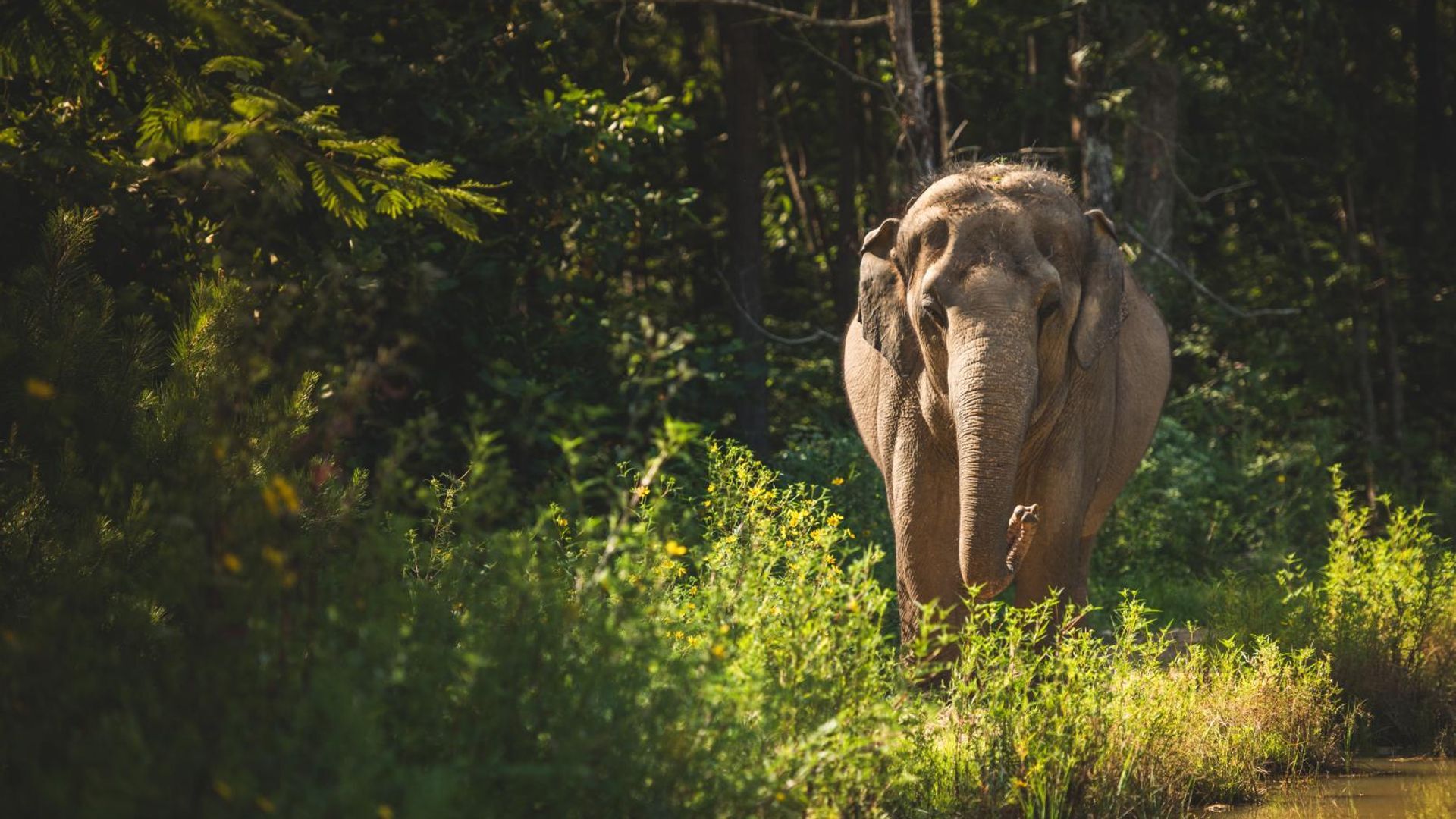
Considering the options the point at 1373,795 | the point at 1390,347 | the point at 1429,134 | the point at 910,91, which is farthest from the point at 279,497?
the point at 1429,134

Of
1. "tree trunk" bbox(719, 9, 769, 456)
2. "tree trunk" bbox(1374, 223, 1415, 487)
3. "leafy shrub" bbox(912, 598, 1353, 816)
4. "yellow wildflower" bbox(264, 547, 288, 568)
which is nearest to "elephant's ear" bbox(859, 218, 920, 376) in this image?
"leafy shrub" bbox(912, 598, 1353, 816)

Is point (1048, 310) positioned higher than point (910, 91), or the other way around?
point (910, 91)

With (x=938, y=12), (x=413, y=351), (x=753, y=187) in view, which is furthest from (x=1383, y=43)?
(x=413, y=351)

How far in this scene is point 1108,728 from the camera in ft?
19.5

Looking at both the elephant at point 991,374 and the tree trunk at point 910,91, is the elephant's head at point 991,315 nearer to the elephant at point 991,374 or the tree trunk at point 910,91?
the elephant at point 991,374

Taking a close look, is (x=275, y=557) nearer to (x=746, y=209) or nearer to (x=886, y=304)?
(x=886, y=304)

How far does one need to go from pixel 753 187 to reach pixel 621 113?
3.59 meters

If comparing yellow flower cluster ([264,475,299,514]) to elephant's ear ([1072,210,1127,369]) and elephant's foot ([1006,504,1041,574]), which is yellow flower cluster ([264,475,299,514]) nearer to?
elephant's foot ([1006,504,1041,574])

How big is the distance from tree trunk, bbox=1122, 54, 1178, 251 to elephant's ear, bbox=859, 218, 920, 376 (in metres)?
8.22

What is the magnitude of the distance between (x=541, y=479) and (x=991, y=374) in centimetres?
530

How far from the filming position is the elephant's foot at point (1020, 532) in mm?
6449

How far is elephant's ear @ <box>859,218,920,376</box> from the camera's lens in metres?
7.35

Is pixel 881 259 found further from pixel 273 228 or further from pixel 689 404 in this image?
pixel 689 404

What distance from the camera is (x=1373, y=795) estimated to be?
6680 millimetres
